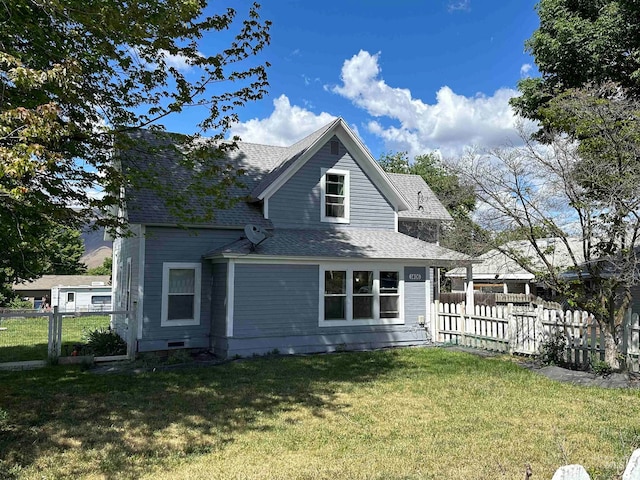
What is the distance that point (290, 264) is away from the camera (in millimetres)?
13773

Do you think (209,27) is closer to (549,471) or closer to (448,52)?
(549,471)

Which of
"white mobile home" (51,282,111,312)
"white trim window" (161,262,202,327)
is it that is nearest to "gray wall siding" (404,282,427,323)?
"white trim window" (161,262,202,327)

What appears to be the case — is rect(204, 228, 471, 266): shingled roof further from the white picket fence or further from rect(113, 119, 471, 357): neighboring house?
the white picket fence

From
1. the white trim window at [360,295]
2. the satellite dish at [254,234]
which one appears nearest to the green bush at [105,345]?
the satellite dish at [254,234]

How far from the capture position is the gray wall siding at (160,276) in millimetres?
13000

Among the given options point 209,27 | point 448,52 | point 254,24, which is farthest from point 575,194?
Result: point 448,52

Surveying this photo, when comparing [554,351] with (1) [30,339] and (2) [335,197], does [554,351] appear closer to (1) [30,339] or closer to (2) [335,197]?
(2) [335,197]

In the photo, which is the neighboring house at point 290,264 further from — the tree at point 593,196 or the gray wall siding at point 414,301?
the tree at point 593,196

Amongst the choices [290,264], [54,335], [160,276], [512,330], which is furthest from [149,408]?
[512,330]

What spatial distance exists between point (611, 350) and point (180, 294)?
10.8 m

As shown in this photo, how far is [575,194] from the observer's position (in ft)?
32.1

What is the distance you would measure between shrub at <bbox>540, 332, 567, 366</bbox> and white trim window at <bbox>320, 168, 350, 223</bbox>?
7.44 meters

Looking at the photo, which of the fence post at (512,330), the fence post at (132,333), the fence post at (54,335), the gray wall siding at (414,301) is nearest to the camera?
the fence post at (54,335)

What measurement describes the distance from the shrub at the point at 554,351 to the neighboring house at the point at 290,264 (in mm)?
3549
